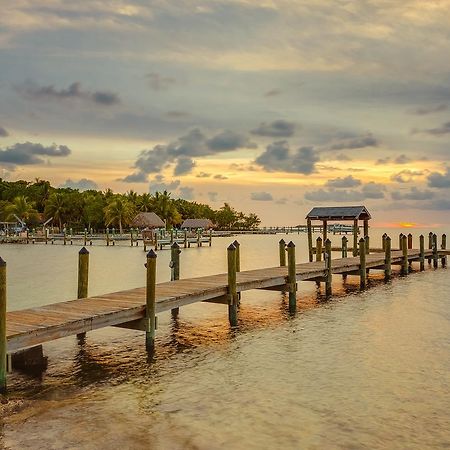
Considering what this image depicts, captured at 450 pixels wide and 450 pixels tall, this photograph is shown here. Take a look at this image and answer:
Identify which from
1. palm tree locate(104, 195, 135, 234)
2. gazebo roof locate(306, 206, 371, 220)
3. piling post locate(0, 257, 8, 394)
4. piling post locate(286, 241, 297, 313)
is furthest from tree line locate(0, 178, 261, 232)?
piling post locate(0, 257, 8, 394)

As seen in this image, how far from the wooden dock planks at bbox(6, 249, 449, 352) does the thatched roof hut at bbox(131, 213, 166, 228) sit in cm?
6665

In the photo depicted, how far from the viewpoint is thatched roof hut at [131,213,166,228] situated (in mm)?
84312

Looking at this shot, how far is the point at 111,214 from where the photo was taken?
8375 centimetres

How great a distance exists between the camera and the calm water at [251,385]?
8.40 metres

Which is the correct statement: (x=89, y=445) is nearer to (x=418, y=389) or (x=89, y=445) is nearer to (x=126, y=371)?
(x=126, y=371)

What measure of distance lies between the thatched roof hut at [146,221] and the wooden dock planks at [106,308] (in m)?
66.6

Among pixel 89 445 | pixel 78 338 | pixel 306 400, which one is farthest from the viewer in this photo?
pixel 78 338

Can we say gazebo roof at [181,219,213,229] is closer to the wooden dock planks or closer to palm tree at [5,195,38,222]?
palm tree at [5,195,38,222]

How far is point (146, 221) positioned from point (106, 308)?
73.0 m

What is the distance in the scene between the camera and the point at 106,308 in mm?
12055

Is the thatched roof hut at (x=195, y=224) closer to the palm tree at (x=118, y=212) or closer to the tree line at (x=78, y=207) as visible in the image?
the tree line at (x=78, y=207)

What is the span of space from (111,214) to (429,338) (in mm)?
72336

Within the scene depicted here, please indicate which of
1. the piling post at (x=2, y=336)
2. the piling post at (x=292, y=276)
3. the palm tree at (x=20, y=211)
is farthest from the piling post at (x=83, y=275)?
the palm tree at (x=20, y=211)

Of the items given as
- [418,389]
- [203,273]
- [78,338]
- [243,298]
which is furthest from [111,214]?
[418,389]
